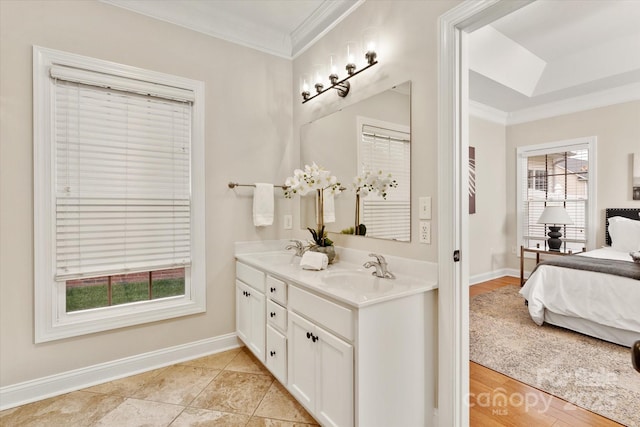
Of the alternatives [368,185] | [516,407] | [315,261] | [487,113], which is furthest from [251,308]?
[487,113]

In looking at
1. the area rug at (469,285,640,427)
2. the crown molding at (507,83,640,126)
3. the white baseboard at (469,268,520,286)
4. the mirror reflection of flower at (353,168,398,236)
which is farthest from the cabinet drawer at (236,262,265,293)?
the crown molding at (507,83,640,126)

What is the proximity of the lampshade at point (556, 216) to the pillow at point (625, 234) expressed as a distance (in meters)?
0.51

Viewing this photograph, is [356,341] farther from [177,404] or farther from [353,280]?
[177,404]

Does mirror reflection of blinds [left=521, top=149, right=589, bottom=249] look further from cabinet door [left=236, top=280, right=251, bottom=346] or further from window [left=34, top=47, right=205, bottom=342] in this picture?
window [left=34, top=47, right=205, bottom=342]

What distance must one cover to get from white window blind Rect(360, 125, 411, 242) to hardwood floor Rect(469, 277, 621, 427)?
1.20 meters

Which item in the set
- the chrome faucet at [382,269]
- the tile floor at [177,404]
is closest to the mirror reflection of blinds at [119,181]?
the tile floor at [177,404]

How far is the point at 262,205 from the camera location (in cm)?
271

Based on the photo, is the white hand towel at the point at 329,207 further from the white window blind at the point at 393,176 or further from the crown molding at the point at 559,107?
the crown molding at the point at 559,107

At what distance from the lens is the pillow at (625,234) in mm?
3619

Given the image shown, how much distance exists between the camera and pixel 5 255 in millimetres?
1895

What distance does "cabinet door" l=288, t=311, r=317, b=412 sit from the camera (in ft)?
5.36

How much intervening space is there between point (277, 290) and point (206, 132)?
1475 mm

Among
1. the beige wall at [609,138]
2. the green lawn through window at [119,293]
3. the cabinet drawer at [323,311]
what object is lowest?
Result: the green lawn through window at [119,293]

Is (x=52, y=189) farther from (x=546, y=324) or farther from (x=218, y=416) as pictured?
(x=546, y=324)
